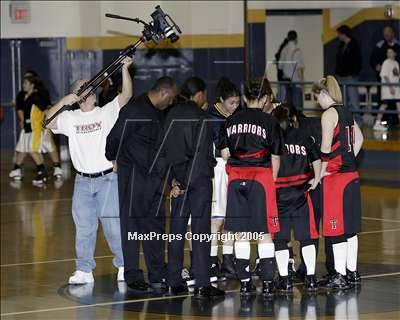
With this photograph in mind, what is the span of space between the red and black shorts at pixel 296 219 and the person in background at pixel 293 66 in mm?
13000

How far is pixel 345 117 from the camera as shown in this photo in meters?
12.6

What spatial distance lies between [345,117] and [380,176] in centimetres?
1029

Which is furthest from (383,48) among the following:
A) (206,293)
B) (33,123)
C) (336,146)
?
(206,293)

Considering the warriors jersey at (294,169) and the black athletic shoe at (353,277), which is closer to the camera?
the warriors jersey at (294,169)

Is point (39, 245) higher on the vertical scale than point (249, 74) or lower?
lower

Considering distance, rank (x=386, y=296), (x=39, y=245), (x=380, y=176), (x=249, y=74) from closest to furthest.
A: (x=386, y=296) < (x=39, y=245) < (x=380, y=176) < (x=249, y=74)

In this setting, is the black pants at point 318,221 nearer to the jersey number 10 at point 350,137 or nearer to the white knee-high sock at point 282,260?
the white knee-high sock at point 282,260

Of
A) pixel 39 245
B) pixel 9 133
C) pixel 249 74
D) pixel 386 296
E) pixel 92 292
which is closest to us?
pixel 386 296

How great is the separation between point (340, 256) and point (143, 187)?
234cm

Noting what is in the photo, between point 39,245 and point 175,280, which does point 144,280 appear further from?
point 39,245

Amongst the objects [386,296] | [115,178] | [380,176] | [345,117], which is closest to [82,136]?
[115,178]

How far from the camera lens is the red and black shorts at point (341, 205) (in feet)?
41.4

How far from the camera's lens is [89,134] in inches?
526

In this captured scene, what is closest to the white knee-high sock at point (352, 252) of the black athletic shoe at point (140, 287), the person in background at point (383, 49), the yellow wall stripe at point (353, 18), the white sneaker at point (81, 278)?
the black athletic shoe at point (140, 287)
